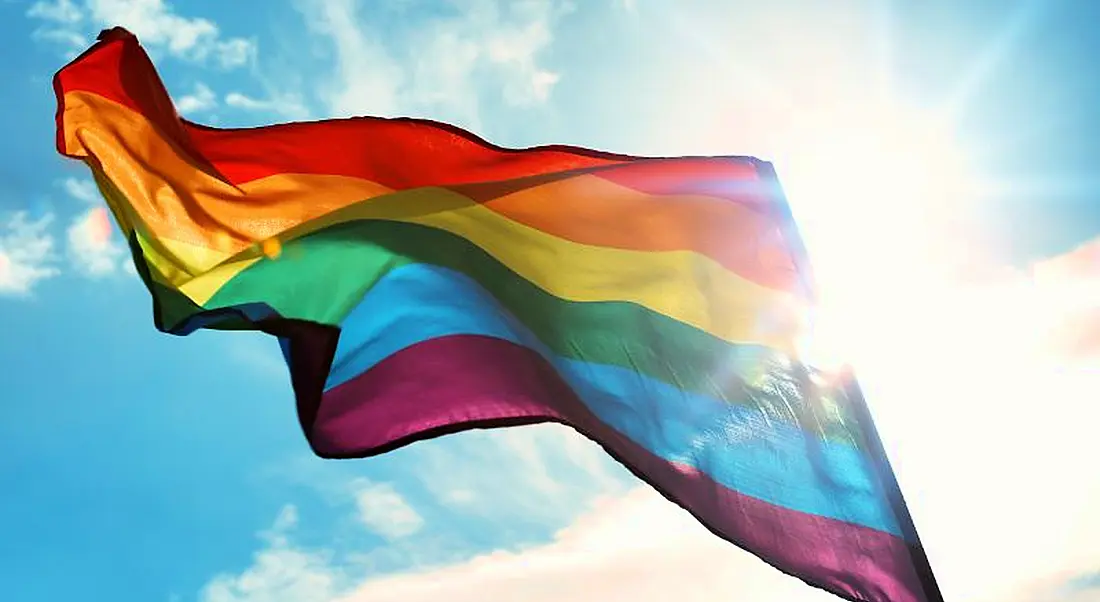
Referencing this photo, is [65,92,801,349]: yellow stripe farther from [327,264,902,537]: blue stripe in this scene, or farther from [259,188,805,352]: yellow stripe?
[327,264,902,537]: blue stripe

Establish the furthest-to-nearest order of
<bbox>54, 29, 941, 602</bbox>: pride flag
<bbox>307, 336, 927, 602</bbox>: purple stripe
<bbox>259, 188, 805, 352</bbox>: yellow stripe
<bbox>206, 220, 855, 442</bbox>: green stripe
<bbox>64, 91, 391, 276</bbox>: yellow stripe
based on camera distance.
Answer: <bbox>259, 188, 805, 352</bbox>: yellow stripe < <bbox>64, 91, 391, 276</bbox>: yellow stripe < <bbox>206, 220, 855, 442</bbox>: green stripe < <bbox>54, 29, 941, 602</bbox>: pride flag < <bbox>307, 336, 927, 602</bbox>: purple stripe

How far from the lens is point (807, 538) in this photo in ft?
21.6

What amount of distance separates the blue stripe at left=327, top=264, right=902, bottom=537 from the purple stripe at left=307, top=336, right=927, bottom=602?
0.09 metres

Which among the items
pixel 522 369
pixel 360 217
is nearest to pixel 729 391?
pixel 522 369

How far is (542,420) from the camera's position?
6352mm

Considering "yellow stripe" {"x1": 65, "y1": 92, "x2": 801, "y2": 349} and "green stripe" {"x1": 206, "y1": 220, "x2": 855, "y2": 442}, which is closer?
"green stripe" {"x1": 206, "y1": 220, "x2": 855, "y2": 442}

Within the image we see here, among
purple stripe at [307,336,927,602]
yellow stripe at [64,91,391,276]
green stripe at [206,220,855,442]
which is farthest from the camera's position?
yellow stripe at [64,91,391,276]

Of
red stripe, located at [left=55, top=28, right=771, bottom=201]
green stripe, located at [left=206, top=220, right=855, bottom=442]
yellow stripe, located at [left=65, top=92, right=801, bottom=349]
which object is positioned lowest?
green stripe, located at [left=206, top=220, right=855, bottom=442]

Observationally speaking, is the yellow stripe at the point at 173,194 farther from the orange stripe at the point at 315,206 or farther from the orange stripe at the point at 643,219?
the orange stripe at the point at 643,219

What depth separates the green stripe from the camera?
664 centimetres

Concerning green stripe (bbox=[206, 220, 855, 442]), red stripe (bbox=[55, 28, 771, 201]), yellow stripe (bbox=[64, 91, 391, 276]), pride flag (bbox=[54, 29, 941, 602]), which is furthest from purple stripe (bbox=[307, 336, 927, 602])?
red stripe (bbox=[55, 28, 771, 201])

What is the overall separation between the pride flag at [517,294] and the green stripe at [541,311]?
0.01m

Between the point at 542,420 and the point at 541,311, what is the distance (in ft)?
4.27

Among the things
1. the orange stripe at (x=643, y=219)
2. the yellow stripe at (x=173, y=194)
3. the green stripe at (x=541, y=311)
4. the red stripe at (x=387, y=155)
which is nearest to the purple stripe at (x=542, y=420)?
the green stripe at (x=541, y=311)
